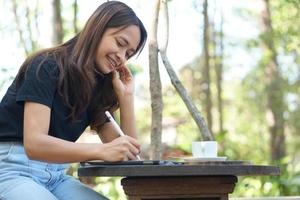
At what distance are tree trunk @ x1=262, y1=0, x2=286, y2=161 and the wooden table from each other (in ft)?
33.9

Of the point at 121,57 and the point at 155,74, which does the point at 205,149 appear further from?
the point at 155,74

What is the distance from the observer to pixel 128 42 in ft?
8.75

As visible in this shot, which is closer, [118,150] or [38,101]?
[118,150]

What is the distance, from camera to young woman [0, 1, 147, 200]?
7.76 feet

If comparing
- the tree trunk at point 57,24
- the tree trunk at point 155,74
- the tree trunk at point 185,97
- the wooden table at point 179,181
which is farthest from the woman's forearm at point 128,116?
the tree trunk at point 57,24

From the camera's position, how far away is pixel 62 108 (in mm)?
2561

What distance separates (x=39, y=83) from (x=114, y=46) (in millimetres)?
355

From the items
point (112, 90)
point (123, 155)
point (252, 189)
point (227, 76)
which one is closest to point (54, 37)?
point (252, 189)

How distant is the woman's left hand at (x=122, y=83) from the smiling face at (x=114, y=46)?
0.18 metres

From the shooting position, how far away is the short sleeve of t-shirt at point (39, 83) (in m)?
2.43

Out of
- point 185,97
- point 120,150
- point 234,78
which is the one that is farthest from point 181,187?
point 234,78

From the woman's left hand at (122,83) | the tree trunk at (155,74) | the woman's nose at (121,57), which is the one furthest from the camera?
the tree trunk at (155,74)

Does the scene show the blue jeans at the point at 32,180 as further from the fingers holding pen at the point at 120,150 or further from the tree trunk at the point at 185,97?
the tree trunk at the point at 185,97

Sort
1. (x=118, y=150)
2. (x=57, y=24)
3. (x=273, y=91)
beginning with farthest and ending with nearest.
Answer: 1. (x=273, y=91)
2. (x=57, y=24)
3. (x=118, y=150)
